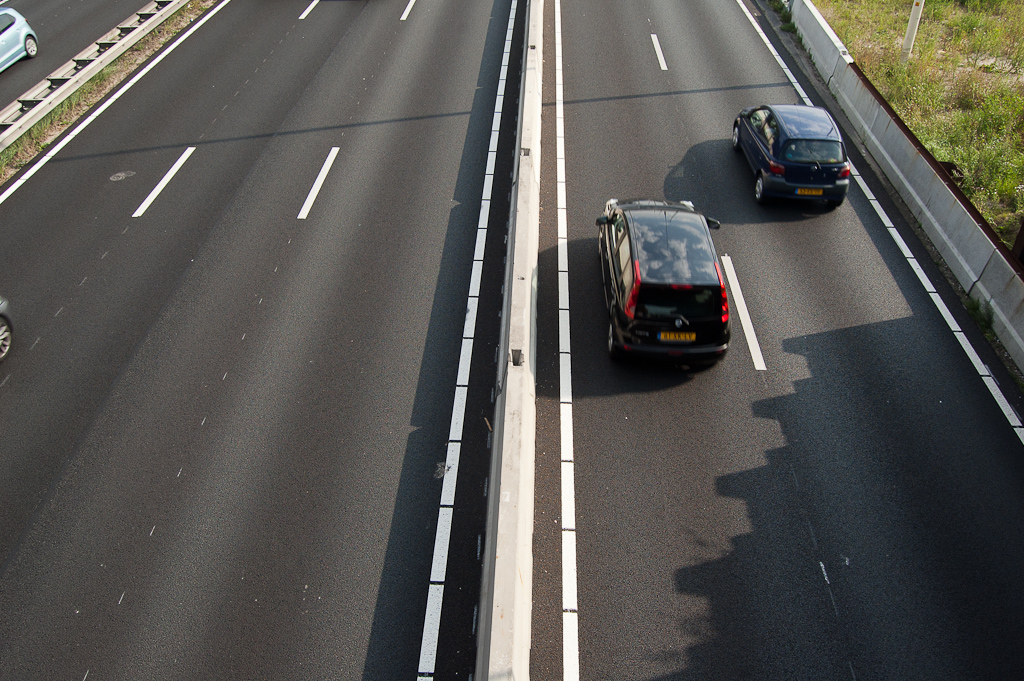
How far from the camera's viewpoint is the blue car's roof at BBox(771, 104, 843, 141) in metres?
14.4

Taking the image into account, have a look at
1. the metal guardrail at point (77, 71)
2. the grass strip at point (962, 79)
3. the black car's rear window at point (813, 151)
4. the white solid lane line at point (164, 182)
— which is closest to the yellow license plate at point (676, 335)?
the black car's rear window at point (813, 151)

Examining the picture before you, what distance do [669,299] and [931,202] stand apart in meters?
7.49

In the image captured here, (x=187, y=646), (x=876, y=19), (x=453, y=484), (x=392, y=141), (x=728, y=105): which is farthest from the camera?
(x=876, y=19)

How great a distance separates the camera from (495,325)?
11414 mm

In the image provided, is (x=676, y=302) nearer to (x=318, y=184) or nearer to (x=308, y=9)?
(x=318, y=184)

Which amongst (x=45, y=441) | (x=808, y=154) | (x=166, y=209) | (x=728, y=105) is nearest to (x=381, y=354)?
(x=45, y=441)

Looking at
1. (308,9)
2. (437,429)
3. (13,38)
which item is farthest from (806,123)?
(13,38)

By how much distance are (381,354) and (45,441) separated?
466 cm

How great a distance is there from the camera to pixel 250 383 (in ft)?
34.4

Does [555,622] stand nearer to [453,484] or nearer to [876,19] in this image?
[453,484]

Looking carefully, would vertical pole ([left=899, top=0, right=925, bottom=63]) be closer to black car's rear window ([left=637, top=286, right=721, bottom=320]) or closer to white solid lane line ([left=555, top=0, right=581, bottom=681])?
white solid lane line ([left=555, top=0, right=581, bottom=681])

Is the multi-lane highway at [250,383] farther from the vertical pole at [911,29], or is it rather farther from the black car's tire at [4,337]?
the vertical pole at [911,29]

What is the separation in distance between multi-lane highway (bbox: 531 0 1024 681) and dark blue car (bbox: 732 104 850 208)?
0.53 meters

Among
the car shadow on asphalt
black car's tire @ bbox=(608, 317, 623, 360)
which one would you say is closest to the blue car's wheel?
black car's tire @ bbox=(608, 317, 623, 360)
